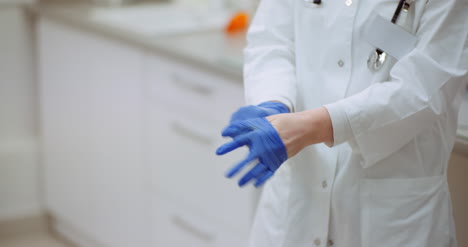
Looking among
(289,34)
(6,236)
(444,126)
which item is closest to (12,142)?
(6,236)

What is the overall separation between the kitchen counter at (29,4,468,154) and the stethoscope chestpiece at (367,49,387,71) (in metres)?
0.74

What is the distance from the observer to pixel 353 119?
1.12 m

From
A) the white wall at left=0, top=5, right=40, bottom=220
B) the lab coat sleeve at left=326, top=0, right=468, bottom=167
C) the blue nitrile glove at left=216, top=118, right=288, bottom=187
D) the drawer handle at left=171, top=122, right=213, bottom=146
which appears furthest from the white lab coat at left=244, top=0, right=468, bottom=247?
the white wall at left=0, top=5, right=40, bottom=220

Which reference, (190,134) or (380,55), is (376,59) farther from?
(190,134)

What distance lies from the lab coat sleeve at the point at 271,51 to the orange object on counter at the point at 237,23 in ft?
3.62

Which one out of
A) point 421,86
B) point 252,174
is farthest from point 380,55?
point 252,174

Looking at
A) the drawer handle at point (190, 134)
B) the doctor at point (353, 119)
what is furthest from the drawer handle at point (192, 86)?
the doctor at point (353, 119)

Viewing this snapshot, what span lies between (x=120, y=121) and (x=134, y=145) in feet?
0.36

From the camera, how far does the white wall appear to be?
2.76 m

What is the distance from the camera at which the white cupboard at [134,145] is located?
209 cm

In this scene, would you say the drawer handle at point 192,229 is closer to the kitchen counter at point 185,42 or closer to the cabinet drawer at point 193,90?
the cabinet drawer at point 193,90

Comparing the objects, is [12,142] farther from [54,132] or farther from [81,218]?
[81,218]

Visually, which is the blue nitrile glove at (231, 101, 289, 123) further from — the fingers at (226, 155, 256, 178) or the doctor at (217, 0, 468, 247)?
the fingers at (226, 155, 256, 178)

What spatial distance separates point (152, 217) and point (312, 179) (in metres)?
1.22
